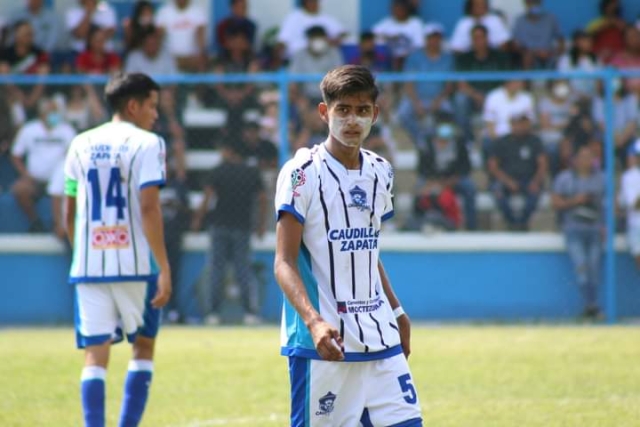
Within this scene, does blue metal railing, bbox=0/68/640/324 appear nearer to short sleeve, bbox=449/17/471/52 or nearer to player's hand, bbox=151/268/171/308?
short sleeve, bbox=449/17/471/52

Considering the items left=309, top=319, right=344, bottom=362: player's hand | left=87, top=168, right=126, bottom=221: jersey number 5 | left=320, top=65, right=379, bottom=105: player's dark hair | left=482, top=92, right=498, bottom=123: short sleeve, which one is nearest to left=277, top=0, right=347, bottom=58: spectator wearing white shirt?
left=482, top=92, right=498, bottom=123: short sleeve

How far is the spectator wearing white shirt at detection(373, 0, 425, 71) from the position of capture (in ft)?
53.4

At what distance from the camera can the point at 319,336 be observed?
4723mm

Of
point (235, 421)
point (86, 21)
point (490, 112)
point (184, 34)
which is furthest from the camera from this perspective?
point (86, 21)

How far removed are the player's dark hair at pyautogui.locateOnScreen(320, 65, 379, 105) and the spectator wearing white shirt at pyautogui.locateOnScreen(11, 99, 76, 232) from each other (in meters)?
9.98

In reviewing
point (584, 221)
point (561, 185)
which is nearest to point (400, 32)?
point (561, 185)

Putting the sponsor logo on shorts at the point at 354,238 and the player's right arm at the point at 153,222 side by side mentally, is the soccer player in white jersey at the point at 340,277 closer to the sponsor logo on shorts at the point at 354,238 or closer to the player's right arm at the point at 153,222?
the sponsor logo on shorts at the point at 354,238

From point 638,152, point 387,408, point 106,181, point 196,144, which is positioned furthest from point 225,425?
point 638,152

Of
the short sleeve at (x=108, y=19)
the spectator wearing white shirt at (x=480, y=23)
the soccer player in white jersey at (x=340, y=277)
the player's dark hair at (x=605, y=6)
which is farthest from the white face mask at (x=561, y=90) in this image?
the soccer player in white jersey at (x=340, y=277)

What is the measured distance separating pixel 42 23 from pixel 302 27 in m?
3.71

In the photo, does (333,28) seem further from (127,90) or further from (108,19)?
(127,90)

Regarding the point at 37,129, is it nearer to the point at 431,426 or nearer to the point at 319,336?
the point at 431,426

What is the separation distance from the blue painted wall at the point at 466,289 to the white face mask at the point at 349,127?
943cm

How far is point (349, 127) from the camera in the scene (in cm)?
509
